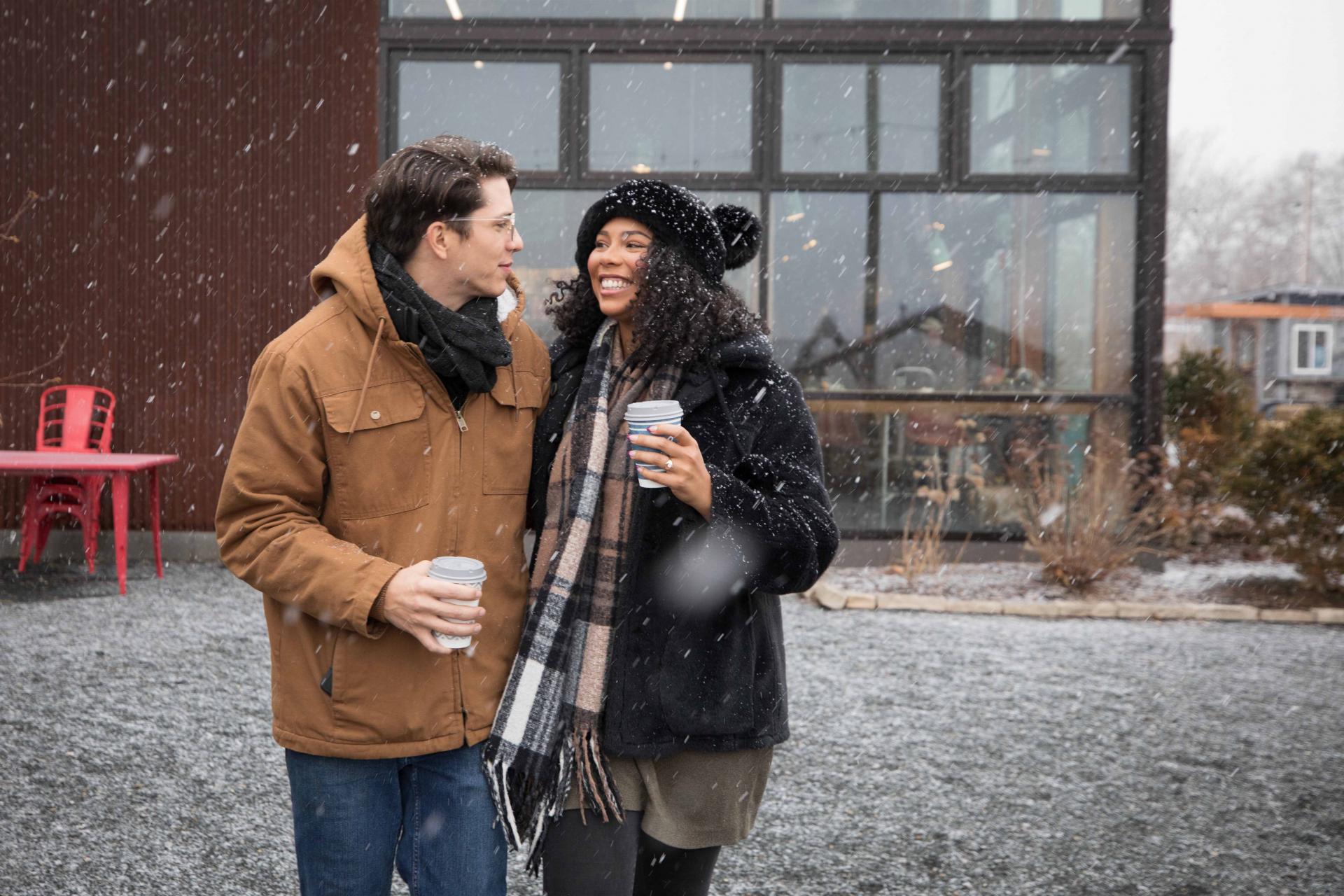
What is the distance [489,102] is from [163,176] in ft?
9.14

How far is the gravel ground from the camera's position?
11.7 ft

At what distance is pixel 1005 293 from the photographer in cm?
937

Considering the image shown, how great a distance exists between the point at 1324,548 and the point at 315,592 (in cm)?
803

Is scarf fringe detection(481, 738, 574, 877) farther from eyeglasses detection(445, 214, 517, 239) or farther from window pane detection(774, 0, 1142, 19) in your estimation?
window pane detection(774, 0, 1142, 19)

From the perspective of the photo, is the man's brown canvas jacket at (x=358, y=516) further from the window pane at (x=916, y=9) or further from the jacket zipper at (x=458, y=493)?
the window pane at (x=916, y=9)

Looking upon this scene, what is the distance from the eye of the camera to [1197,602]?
25.9ft

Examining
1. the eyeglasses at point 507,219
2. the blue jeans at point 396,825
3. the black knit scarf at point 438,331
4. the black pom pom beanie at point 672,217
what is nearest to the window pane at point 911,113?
the black pom pom beanie at point 672,217

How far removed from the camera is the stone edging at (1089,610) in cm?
750

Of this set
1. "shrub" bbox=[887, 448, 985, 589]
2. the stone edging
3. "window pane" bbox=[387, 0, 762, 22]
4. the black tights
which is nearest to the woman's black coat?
the black tights

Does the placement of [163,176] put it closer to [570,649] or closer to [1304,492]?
[570,649]

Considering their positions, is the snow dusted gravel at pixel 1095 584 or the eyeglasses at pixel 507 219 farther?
the snow dusted gravel at pixel 1095 584

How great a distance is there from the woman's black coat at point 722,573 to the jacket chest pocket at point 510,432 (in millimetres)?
271

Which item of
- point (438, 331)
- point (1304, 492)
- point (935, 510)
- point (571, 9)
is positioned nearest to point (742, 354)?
point (438, 331)

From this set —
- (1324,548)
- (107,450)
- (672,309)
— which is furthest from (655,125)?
(672,309)
